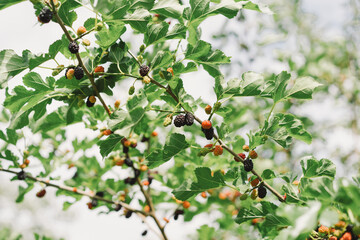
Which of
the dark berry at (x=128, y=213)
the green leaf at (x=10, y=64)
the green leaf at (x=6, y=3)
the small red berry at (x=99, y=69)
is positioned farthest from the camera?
the dark berry at (x=128, y=213)

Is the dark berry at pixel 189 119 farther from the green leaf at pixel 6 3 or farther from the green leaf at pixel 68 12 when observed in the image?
the green leaf at pixel 6 3

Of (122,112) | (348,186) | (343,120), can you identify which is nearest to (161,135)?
(122,112)

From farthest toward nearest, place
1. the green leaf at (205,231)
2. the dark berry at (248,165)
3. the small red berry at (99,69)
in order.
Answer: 1. the green leaf at (205,231)
2. the small red berry at (99,69)
3. the dark berry at (248,165)

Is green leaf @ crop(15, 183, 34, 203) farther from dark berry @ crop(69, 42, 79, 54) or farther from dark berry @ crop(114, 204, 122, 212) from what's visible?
dark berry @ crop(69, 42, 79, 54)

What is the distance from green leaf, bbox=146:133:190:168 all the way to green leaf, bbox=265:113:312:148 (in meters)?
0.45

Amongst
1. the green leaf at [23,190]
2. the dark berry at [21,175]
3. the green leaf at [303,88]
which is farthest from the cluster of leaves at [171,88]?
the green leaf at [23,190]

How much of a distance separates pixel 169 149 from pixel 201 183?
0.25m

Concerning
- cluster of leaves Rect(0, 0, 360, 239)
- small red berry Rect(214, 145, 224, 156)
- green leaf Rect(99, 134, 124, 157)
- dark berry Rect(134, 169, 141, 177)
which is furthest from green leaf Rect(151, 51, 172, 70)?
dark berry Rect(134, 169, 141, 177)

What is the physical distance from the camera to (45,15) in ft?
4.79

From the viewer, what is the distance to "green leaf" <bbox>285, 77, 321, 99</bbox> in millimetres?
1604

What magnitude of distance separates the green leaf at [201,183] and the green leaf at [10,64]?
39.0 inches

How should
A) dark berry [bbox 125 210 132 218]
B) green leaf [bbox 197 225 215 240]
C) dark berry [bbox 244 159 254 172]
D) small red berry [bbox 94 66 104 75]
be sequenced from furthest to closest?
green leaf [bbox 197 225 215 240], dark berry [bbox 125 210 132 218], small red berry [bbox 94 66 104 75], dark berry [bbox 244 159 254 172]

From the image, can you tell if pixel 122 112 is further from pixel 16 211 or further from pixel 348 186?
pixel 16 211

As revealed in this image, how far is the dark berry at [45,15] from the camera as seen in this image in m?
1.46
